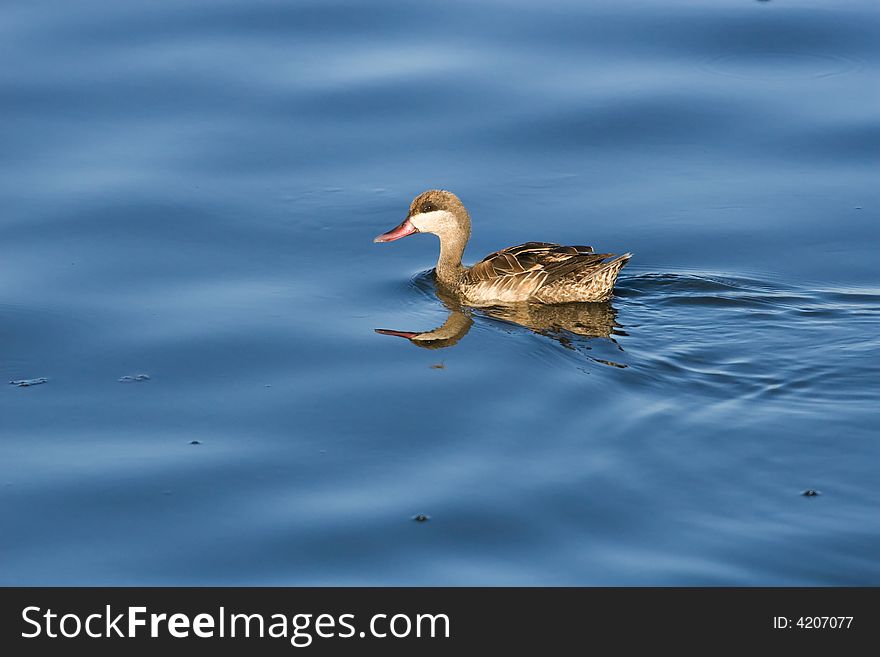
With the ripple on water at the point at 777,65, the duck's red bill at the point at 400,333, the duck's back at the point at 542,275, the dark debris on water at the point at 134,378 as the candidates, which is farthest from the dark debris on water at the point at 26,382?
the ripple on water at the point at 777,65

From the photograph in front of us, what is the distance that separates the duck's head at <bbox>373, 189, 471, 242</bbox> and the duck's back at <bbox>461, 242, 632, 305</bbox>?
0.41 m

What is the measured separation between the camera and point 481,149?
40.8 feet

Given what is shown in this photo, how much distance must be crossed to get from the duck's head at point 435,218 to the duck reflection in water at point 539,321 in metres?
0.49

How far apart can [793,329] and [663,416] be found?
1.78m

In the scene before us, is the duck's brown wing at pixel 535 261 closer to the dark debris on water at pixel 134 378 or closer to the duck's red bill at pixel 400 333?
the duck's red bill at pixel 400 333

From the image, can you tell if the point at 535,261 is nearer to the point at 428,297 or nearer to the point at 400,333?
the point at 428,297

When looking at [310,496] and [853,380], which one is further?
[853,380]

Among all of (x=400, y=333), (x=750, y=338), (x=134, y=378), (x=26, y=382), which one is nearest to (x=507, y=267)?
(x=400, y=333)

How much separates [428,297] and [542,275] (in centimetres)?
90

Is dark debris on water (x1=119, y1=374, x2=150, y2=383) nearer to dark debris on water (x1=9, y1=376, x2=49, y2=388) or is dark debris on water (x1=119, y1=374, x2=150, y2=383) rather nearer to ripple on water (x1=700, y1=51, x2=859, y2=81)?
dark debris on water (x1=9, y1=376, x2=49, y2=388)

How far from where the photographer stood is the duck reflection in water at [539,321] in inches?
388

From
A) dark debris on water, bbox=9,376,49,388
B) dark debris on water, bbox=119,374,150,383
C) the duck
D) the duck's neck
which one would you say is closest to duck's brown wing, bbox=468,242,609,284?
the duck
